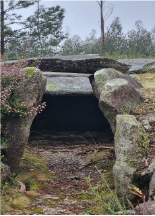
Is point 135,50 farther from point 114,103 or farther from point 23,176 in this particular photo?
point 23,176

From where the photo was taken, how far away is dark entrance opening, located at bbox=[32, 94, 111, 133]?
962 centimetres

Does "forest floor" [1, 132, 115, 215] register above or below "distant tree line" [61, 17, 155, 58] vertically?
below

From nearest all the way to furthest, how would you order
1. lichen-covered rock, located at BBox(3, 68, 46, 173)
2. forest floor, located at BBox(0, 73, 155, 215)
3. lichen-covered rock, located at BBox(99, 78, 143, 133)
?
forest floor, located at BBox(0, 73, 155, 215) → lichen-covered rock, located at BBox(3, 68, 46, 173) → lichen-covered rock, located at BBox(99, 78, 143, 133)

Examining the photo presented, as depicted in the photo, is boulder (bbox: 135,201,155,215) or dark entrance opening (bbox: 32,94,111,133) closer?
boulder (bbox: 135,201,155,215)

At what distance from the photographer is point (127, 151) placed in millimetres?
4582

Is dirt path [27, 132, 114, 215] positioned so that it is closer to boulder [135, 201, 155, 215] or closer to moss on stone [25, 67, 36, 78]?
boulder [135, 201, 155, 215]

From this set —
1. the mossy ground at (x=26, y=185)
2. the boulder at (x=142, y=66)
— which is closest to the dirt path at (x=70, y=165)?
the mossy ground at (x=26, y=185)

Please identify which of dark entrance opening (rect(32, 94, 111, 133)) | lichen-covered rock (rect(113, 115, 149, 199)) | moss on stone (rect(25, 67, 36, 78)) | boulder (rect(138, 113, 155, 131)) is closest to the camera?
lichen-covered rock (rect(113, 115, 149, 199))

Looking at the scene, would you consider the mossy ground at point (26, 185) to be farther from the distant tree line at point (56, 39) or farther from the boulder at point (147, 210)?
the distant tree line at point (56, 39)

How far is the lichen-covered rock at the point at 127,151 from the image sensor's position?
171 inches

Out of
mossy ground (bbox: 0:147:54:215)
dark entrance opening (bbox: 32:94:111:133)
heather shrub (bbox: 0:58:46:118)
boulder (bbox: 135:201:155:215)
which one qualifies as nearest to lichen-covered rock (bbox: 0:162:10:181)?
Answer: mossy ground (bbox: 0:147:54:215)

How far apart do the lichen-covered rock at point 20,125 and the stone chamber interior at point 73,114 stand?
3.59 metres

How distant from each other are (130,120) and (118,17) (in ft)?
44.4

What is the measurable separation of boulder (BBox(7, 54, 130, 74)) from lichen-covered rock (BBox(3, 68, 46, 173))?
2.09m
